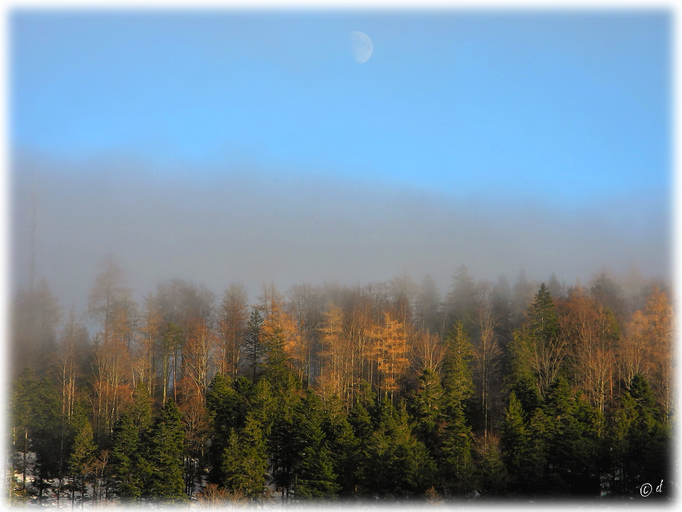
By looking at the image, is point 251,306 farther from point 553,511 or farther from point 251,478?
point 553,511

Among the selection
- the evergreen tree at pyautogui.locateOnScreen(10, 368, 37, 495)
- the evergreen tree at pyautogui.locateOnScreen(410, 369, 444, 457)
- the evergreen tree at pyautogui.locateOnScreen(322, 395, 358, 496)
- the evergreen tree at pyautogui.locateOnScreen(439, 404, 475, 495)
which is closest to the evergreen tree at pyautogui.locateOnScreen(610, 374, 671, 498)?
the evergreen tree at pyautogui.locateOnScreen(439, 404, 475, 495)

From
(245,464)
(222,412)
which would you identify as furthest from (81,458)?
(245,464)

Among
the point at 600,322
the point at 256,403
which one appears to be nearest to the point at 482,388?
the point at 600,322

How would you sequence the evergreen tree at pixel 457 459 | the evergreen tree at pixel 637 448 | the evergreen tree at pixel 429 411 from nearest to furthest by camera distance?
the evergreen tree at pixel 637 448, the evergreen tree at pixel 457 459, the evergreen tree at pixel 429 411

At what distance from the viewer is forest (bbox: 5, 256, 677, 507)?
133 ft

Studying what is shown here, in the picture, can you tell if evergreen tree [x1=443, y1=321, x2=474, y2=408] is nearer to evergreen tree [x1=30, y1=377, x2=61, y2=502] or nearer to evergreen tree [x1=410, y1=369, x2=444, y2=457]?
evergreen tree [x1=410, y1=369, x2=444, y2=457]

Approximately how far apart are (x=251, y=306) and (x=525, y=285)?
39762 mm

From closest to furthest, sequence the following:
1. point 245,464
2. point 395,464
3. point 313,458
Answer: point 395,464 → point 245,464 → point 313,458

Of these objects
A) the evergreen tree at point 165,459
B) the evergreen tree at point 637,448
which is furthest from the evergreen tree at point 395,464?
the evergreen tree at point 165,459

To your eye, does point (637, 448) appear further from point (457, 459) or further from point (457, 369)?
point (457, 369)

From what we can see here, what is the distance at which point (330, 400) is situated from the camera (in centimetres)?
4800

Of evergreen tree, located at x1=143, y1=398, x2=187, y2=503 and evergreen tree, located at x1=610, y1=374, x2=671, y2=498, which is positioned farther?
evergreen tree, located at x1=143, y1=398, x2=187, y2=503

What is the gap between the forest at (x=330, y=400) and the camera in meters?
40.6

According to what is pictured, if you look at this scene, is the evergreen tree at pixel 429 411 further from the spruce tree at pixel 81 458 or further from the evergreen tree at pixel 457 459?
the spruce tree at pixel 81 458
